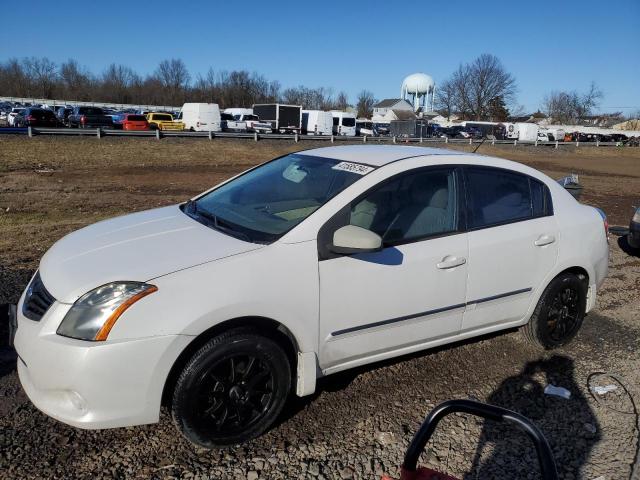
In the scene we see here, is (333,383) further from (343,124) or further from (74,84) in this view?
(74,84)

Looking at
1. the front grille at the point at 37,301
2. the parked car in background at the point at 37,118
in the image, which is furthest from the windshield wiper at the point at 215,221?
the parked car in background at the point at 37,118

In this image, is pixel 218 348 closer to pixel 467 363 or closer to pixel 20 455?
pixel 20 455

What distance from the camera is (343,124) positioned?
47.5 metres

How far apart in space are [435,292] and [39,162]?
1908 cm

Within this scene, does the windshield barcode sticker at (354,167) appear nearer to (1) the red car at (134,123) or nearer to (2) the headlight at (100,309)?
(2) the headlight at (100,309)

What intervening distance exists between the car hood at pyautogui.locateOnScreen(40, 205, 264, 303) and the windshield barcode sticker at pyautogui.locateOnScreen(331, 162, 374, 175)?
0.90 meters

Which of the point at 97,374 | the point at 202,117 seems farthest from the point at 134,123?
the point at 97,374

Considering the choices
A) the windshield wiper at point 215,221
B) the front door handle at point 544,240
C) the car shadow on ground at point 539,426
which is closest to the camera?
the car shadow on ground at point 539,426

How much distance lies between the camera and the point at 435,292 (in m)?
3.39

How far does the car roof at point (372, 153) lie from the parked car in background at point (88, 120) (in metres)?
35.7

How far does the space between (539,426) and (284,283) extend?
6.00ft

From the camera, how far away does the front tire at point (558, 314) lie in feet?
13.6

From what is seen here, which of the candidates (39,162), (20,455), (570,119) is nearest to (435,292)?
(20,455)

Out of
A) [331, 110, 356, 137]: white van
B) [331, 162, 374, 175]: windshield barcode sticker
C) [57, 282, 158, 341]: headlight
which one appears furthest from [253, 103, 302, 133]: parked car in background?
[57, 282, 158, 341]: headlight
